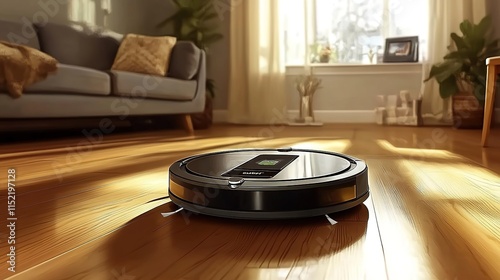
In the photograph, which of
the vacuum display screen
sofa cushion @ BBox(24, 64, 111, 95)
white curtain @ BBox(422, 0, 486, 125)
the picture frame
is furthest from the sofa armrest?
the vacuum display screen

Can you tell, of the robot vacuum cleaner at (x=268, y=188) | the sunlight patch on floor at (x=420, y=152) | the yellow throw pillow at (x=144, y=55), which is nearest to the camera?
the robot vacuum cleaner at (x=268, y=188)

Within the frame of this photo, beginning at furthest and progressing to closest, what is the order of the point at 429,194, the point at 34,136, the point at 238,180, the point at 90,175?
the point at 34,136, the point at 90,175, the point at 429,194, the point at 238,180

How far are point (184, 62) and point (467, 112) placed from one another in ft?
7.19

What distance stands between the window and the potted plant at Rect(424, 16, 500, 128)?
2.09ft

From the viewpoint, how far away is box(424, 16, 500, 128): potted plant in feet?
11.1

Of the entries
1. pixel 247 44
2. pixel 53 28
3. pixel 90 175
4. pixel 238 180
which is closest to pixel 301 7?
pixel 247 44

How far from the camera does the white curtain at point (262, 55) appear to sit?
416cm

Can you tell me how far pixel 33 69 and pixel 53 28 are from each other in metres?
0.90

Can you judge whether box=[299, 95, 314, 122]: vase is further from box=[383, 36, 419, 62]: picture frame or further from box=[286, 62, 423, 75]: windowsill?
box=[383, 36, 419, 62]: picture frame

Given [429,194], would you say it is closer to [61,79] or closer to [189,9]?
[61,79]

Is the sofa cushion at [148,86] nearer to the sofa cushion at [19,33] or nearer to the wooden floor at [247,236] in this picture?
the sofa cushion at [19,33]

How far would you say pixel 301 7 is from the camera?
13.7 feet

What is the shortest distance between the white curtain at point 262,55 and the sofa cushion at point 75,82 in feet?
5.80

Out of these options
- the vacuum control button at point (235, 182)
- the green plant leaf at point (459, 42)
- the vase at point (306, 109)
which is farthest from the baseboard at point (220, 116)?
the vacuum control button at point (235, 182)
